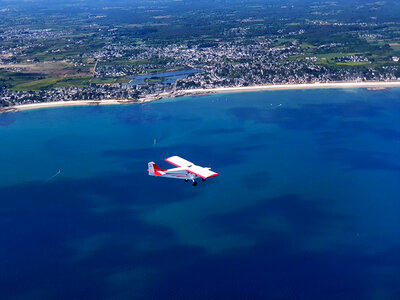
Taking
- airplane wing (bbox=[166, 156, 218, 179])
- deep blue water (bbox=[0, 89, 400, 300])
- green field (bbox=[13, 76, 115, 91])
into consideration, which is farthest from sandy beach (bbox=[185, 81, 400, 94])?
airplane wing (bbox=[166, 156, 218, 179])

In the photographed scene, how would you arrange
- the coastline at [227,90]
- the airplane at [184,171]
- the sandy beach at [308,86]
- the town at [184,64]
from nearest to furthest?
the airplane at [184,171] < the coastline at [227,90] < the sandy beach at [308,86] < the town at [184,64]

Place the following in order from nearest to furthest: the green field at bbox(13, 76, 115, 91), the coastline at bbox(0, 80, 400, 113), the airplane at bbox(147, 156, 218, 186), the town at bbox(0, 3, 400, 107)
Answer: the airplane at bbox(147, 156, 218, 186) → the coastline at bbox(0, 80, 400, 113) → the town at bbox(0, 3, 400, 107) → the green field at bbox(13, 76, 115, 91)

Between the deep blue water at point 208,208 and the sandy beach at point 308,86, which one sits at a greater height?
the sandy beach at point 308,86

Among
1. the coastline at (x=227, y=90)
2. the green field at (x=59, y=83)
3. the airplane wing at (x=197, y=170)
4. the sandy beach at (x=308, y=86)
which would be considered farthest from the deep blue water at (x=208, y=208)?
the green field at (x=59, y=83)

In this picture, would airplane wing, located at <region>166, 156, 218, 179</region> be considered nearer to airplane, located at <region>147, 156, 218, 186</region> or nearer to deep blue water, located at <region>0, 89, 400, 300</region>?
airplane, located at <region>147, 156, 218, 186</region>

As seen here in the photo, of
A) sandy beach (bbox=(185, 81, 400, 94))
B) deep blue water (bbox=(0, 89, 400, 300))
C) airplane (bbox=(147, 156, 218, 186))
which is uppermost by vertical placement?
airplane (bbox=(147, 156, 218, 186))

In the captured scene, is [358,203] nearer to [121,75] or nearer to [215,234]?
[215,234]

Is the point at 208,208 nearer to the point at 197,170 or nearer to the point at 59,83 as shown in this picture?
the point at 197,170

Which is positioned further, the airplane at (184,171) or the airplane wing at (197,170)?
the airplane at (184,171)

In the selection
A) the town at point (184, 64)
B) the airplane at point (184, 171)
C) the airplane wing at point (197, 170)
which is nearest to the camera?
the airplane wing at point (197, 170)

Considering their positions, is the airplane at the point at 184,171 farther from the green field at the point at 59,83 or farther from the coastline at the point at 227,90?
the green field at the point at 59,83
